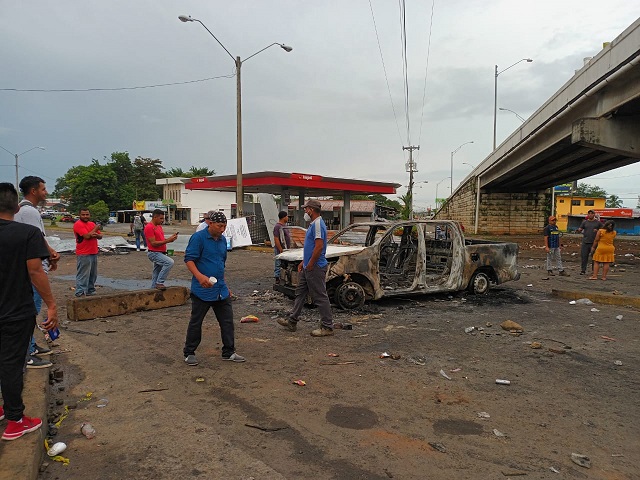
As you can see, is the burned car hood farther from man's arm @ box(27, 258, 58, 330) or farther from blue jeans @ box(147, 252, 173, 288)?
man's arm @ box(27, 258, 58, 330)

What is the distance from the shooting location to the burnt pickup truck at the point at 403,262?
7.37 metres

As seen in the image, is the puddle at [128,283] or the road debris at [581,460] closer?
the road debris at [581,460]

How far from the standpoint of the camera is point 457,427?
343cm

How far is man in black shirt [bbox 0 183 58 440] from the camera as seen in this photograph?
9.55 feet

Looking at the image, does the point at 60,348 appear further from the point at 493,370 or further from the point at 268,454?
the point at 493,370

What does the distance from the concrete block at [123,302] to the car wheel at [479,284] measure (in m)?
5.51

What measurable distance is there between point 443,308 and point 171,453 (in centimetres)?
582

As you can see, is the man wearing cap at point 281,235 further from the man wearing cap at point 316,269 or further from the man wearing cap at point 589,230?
the man wearing cap at point 589,230

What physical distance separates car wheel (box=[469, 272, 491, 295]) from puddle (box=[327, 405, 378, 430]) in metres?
5.77

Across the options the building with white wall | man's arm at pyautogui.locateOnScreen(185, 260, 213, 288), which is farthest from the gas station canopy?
the building with white wall

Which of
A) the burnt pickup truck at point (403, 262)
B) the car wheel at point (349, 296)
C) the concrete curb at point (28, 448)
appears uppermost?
the burnt pickup truck at point (403, 262)

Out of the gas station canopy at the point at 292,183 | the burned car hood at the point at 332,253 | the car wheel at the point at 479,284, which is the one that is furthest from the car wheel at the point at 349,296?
the gas station canopy at the point at 292,183

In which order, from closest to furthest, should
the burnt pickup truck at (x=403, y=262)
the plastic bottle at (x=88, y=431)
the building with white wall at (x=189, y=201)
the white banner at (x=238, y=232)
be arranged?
the plastic bottle at (x=88, y=431) < the burnt pickup truck at (x=403, y=262) < the white banner at (x=238, y=232) < the building with white wall at (x=189, y=201)

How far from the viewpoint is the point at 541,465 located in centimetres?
289
